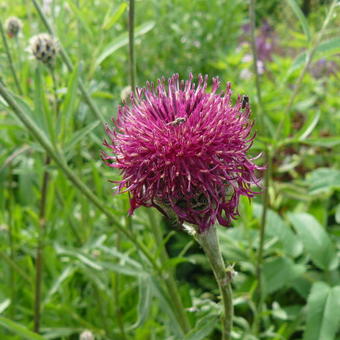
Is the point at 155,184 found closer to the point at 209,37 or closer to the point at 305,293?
the point at 305,293

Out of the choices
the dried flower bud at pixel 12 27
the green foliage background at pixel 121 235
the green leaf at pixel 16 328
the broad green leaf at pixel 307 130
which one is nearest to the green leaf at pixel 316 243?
the green foliage background at pixel 121 235

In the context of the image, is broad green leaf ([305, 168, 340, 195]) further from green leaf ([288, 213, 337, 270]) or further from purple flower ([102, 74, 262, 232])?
purple flower ([102, 74, 262, 232])

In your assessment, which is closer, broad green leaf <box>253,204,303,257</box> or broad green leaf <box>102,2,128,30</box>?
broad green leaf <box>102,2,128,30</box>

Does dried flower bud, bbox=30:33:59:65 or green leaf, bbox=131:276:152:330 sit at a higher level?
dried flower bud, bbox=30:33:59:65

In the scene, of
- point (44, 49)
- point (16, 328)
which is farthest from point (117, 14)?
point (16, 328)

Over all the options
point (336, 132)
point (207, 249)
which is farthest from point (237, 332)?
point (336, 132)

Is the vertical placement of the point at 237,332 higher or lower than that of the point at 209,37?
lower

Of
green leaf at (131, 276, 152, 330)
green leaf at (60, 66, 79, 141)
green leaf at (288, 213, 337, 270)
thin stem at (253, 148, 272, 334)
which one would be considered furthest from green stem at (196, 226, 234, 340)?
green leaf at (288, 213, 337, 270)

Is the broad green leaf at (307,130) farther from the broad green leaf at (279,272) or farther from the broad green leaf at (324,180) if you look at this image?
the broad green leaf at (279,272)
